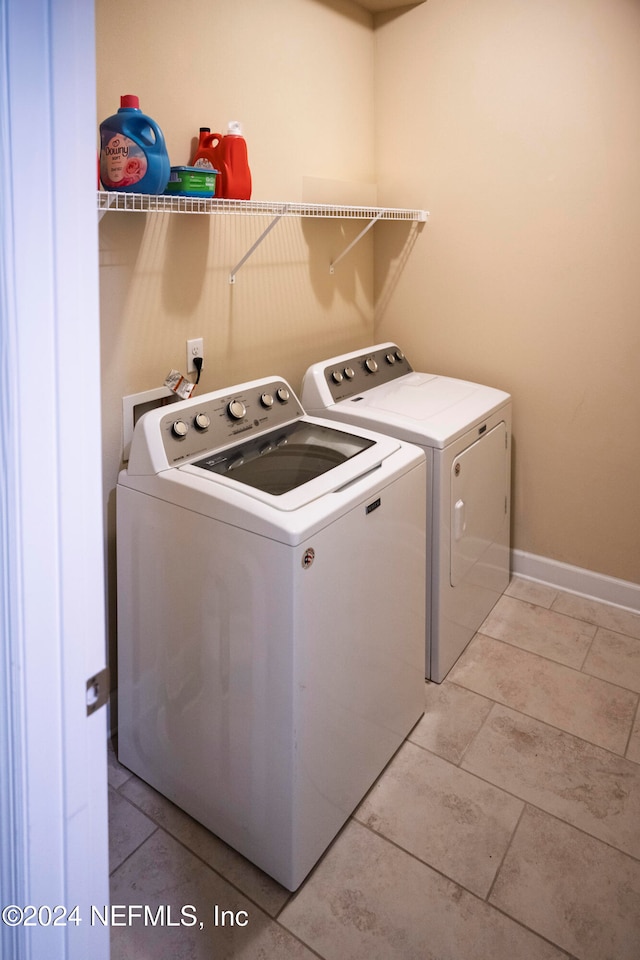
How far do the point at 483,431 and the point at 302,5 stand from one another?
162cm

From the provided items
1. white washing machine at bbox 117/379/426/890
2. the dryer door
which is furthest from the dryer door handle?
white washing machine at bbox 117/379/426/890

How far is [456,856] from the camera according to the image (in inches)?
64.5

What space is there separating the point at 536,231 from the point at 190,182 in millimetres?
1429

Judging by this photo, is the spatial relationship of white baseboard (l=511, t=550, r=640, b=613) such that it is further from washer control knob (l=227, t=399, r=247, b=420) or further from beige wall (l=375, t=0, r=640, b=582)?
washer control knob (l=227, t=399, r=247, b=420)

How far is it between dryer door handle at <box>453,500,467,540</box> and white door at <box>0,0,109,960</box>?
5.19 ft

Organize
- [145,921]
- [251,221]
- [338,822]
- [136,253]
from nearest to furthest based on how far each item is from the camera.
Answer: [145,921] < [338,822] < [136,253] < [251,221]

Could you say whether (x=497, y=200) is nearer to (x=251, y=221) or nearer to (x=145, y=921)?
(x=251, y=221)

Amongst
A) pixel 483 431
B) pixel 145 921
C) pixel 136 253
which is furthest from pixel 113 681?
pixel 483 431

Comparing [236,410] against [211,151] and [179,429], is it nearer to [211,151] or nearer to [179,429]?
[179,429]

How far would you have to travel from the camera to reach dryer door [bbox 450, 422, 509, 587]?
221cm

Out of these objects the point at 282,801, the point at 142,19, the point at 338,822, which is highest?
the point at 142,19

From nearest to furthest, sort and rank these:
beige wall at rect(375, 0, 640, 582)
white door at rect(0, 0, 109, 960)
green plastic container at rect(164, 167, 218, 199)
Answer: white door at rect(0, 0, 109, 960), green plastic container at rect(164, 167, 218, 199), beige wall at rect(375, 0, 640, 582)

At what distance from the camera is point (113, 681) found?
2.03 meters

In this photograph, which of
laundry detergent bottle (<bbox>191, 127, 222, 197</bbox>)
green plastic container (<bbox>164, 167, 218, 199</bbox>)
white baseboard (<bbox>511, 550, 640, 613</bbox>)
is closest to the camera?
green plastic container (<bbox>164, 167, 218, 199</bbox>)
